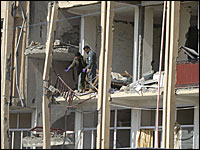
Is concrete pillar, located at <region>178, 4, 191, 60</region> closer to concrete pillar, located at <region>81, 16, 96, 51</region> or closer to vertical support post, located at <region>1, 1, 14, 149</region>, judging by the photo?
concrete pillar, located at <region>81, 16, 96, 51</region>

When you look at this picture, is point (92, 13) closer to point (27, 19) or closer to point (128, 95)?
point (27, 19)

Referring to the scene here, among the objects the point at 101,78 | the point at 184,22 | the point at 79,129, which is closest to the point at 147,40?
the point at 184,22

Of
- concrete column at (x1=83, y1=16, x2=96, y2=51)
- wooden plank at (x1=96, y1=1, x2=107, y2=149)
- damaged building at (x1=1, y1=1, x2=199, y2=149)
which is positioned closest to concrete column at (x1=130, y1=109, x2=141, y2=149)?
damaged building at (x1=1, y1=1, x2=199, y2=149)

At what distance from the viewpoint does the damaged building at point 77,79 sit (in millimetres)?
26750

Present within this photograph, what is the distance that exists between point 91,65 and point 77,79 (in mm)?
2665

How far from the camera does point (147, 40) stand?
28.0m

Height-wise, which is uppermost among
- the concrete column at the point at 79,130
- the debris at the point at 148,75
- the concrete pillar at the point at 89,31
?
the concrete pillar at the point at 89,31

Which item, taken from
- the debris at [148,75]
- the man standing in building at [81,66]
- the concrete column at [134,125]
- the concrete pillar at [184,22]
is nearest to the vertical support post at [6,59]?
the man standing in building at [81,66]

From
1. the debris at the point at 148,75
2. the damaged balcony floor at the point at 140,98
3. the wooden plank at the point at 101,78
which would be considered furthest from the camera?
the debris at the point at 148,75

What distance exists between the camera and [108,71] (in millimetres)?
23672

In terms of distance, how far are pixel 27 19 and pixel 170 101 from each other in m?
9.11

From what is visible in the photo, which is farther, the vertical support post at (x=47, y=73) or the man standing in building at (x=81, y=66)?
the man standing in building at (x=81, y=66)

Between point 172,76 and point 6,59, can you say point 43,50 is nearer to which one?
point 6,59

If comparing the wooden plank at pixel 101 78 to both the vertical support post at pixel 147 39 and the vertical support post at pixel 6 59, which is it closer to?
the vertical support post at pixel 147 39
